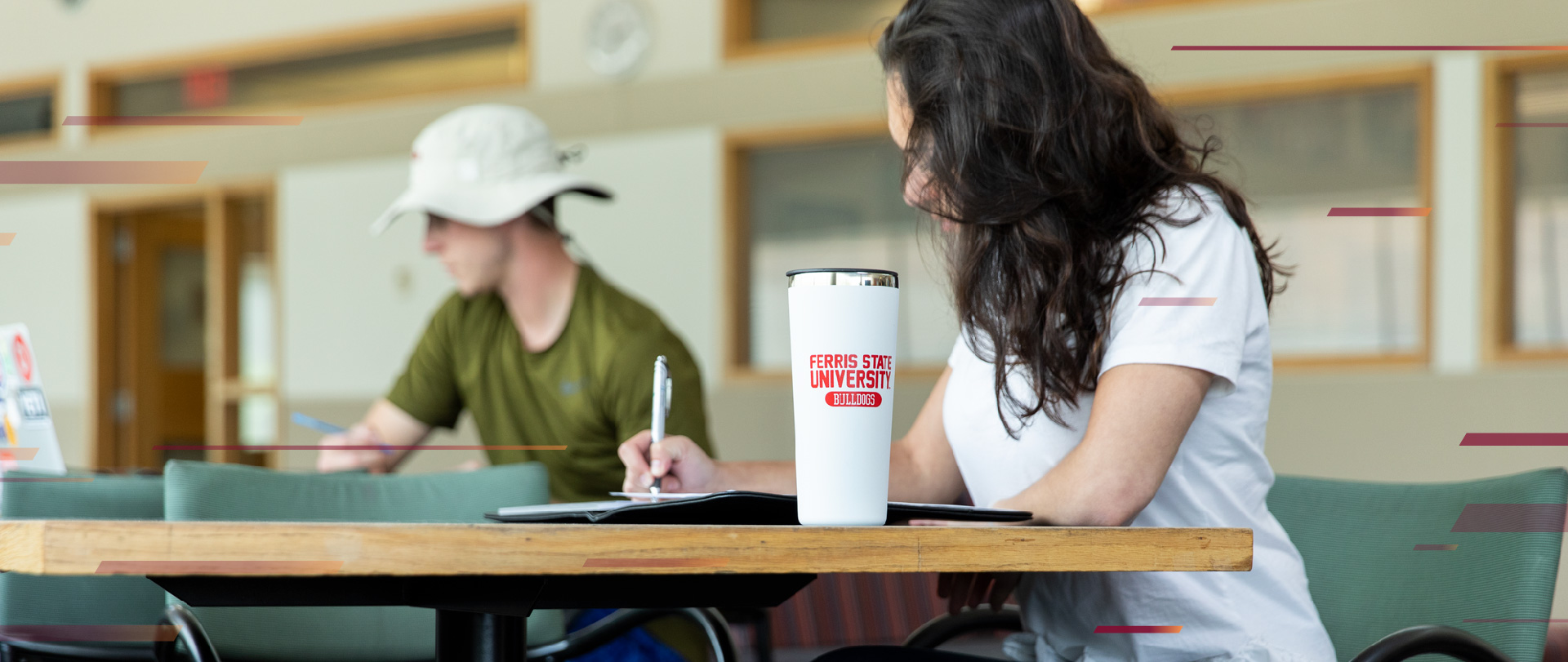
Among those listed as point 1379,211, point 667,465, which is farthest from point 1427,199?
point 667,465

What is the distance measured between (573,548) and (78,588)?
125cm

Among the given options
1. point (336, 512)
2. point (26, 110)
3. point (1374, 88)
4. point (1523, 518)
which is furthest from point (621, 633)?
point (26, 110)

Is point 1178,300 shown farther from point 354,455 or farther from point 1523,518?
point 354,455

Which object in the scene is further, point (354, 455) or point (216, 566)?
point (354, 455)

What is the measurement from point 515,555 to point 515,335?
1.55 m

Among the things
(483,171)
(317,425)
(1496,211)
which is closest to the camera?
(317,425)

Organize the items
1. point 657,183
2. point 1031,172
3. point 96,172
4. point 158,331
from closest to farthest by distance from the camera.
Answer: point 1031,172 → point 657,183 → point 158,331 → point 96,172

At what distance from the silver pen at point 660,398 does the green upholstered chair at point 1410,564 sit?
0.50 m

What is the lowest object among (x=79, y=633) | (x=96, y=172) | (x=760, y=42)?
(x=79, y=633)

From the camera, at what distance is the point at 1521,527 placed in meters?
1.39

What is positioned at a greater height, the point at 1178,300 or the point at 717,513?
the point at 1178,300

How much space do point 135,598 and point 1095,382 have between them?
4.14ft

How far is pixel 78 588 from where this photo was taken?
1652mm

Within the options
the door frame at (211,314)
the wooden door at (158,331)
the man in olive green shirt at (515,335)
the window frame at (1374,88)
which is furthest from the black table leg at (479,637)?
the wooden door at (158,331)
